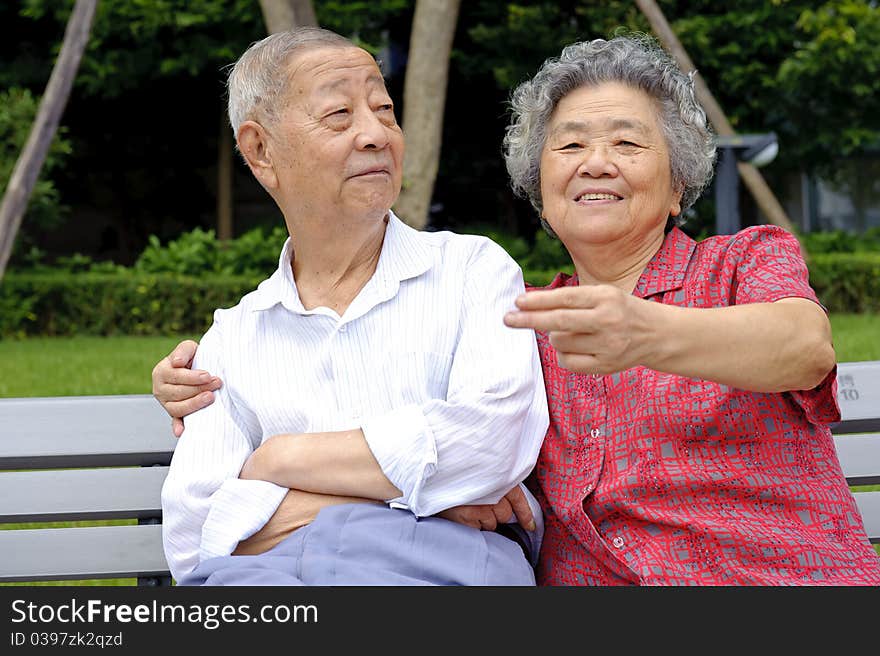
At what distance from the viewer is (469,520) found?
2.20m

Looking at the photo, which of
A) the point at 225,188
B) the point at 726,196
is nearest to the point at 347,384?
the point at 726,196

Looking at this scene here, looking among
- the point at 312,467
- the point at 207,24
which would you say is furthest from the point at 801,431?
the point at 207,24

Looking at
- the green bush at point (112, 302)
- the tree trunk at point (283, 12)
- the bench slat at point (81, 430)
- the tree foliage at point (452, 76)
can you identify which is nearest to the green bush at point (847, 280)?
the tree foliage at point (452, 76)

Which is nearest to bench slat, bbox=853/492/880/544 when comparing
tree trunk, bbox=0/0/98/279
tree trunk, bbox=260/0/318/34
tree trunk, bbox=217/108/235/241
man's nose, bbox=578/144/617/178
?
man's nose, bbox=578/144/617/178

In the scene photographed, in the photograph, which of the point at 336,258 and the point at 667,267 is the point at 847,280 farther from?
the point at 336,258

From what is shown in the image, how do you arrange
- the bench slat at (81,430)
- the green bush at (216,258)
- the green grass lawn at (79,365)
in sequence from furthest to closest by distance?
the green bush at (216,258)
the green grass lawn at (79,365)
the bench slat at (81,430)

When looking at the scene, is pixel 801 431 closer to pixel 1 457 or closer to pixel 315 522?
pixel 315 522

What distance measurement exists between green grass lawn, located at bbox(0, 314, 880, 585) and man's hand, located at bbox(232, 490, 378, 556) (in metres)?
4.39

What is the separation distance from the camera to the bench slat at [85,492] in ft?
8.79

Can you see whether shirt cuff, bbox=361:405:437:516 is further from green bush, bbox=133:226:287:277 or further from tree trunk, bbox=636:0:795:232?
green bush, bbox=133:226:287:277

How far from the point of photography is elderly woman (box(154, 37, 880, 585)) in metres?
1.96

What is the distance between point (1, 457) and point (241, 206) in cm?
1596

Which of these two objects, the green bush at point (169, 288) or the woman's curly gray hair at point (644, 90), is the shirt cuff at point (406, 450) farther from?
the green bush at point (169, 288)

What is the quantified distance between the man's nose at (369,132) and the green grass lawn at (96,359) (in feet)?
14.7
